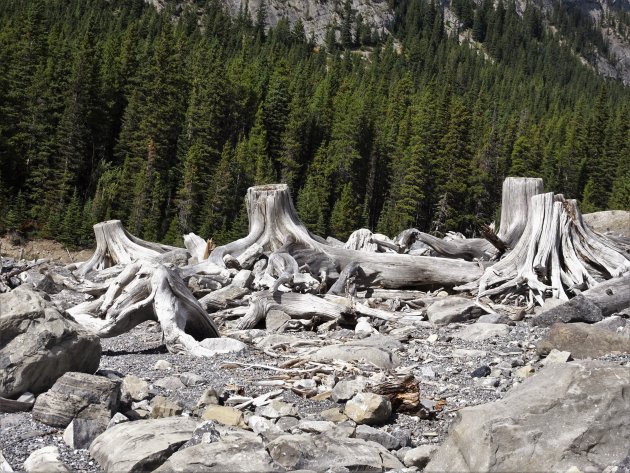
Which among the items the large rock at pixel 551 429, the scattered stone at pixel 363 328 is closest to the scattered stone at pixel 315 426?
the large rock at pixel 551 429

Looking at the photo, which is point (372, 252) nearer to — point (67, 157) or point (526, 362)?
point (526, 362)

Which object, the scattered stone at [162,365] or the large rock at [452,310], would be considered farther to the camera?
the large rock at [452,310]

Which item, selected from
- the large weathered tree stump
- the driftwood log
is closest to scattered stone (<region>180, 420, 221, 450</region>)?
the large weathered tree stump

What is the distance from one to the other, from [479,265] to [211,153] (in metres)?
55.6

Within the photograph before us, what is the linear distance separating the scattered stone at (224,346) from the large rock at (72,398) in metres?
2.41

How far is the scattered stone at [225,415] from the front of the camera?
502 centimetres

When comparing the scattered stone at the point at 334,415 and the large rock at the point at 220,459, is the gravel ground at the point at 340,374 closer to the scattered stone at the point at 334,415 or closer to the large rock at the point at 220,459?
the scattered stone at the point at 334,415

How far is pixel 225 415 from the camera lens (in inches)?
199

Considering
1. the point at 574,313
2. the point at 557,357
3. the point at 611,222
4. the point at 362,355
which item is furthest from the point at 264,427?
the point at 611,222

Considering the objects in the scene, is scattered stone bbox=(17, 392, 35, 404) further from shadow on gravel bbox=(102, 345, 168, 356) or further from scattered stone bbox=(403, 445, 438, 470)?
scattered stone bbox=(403, 445, 438, 470)

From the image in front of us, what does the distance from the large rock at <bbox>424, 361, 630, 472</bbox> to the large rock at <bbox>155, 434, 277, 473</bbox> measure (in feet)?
3.38

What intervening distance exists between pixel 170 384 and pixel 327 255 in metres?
5.49

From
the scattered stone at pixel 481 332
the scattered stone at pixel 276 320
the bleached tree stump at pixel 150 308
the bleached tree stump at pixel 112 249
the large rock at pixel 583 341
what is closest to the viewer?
the large rock at pixel 583 341

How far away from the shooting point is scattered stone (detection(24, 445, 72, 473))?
12.5 ft
